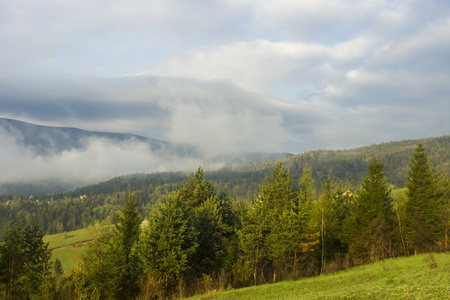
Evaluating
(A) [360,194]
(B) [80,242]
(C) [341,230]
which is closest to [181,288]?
(C) [341,230]

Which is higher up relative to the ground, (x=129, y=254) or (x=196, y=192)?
(x=196, y=192)

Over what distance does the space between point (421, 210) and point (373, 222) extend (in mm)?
10538

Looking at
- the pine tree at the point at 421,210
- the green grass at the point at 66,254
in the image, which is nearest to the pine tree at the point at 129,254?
the pine tree at the point at 421,210

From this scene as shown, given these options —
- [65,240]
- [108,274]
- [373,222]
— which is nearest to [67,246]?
[65,240]

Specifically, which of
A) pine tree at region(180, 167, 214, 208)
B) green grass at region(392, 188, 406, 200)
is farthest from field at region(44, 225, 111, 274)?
green grass at region(392, 188, 406, 200)

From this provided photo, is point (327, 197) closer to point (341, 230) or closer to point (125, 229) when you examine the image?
point (341, 230)

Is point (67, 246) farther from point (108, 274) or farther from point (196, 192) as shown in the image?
point (108, 274)

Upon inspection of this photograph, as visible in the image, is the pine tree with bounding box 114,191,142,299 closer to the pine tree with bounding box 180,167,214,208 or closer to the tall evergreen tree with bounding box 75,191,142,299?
the tall evergreen tree with bounding box 75,191,142,299

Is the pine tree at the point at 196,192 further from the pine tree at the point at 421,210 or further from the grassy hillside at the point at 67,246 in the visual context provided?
the grassy hillside at the point at 67,246

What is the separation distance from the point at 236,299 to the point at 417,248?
3477 centimetres

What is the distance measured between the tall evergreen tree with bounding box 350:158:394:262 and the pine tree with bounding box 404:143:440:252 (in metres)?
2.74

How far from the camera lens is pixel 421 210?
44.3 metres

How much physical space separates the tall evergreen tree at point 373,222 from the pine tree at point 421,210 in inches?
108

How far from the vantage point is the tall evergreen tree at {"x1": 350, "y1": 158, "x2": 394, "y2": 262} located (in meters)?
39.9
